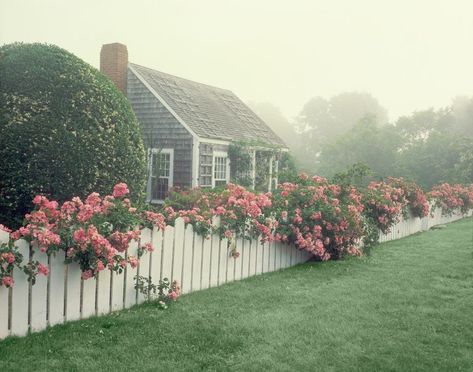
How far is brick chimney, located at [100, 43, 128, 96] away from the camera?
63.0 ft

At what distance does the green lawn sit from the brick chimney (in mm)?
14114

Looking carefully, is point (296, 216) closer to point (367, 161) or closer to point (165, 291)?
point (165, 291)

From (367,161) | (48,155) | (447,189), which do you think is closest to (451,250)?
(48,155)

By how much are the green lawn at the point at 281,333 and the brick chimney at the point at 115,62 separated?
1411 cm

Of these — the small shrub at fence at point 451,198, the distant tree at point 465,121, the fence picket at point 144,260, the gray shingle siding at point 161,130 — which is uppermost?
the distant tree at point 465,121

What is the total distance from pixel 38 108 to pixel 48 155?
800mm

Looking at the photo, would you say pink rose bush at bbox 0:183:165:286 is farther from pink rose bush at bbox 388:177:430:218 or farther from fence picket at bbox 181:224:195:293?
pink rose bush at bbox 388:177:430:218

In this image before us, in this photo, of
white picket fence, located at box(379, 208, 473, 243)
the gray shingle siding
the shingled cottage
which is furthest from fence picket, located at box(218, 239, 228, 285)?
the gray shingle siding

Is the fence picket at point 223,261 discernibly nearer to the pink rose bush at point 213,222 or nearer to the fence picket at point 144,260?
the pink rose bush at point 213,222

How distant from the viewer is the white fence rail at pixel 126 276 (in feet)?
15.3

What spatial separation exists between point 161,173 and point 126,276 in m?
13.7

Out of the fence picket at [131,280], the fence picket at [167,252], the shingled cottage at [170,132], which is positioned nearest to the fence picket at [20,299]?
the fence picket at [131,280]

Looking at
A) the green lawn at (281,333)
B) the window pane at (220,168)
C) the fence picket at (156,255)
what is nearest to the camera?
the green lawn at (281,333)

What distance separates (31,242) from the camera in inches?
181
